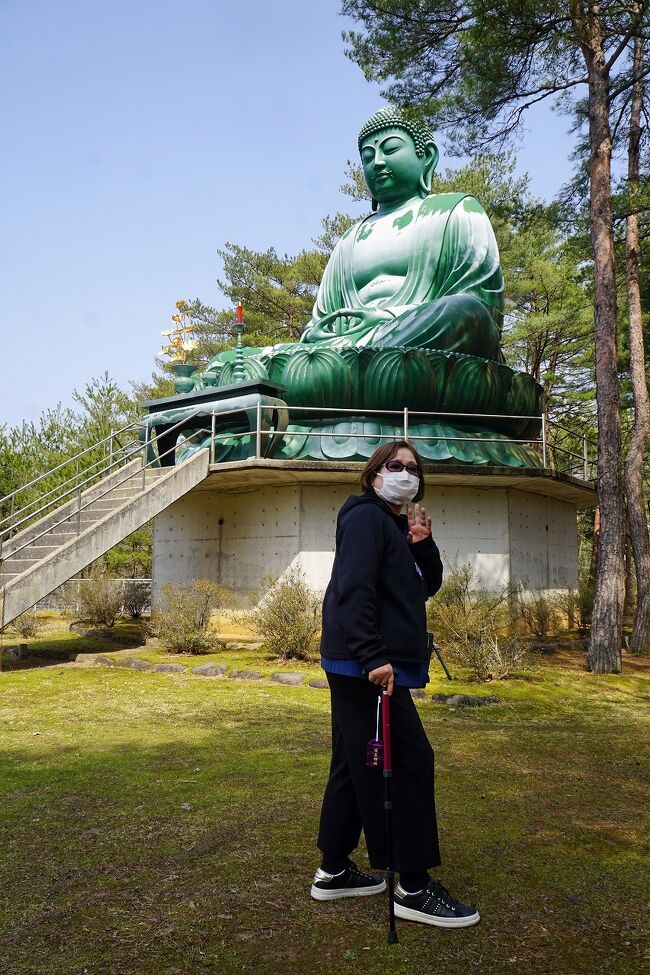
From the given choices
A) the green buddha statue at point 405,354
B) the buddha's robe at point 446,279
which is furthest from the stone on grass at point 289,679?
the buddha's robe at point 446,279

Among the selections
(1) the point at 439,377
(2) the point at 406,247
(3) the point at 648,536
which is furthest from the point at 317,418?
(3) the point at 648,536

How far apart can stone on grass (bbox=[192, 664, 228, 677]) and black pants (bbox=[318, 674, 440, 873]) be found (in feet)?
19.6

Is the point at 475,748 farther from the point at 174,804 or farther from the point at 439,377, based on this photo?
the point at 439,377

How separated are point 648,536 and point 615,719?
593 cm

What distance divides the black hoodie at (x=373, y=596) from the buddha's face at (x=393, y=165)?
1329 cm

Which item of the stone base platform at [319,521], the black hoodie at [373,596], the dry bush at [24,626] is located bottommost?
the dry bush at [24,626]

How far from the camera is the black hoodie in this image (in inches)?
116

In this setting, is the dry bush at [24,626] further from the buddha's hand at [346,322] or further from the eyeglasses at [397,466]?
the eyeglasses at [397,466]

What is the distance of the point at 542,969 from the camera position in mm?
2543

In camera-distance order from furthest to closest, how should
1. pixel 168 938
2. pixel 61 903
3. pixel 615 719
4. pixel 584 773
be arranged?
pixel 615 719 → pixel 584 773 → pixel 61 903 → pixel 168 938

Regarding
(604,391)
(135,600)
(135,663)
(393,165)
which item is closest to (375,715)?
(135,663)

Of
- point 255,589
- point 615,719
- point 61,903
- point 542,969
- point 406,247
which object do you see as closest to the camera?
point 542,969

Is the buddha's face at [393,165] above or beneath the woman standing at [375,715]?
above

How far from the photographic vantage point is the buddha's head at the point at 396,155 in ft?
49.2
